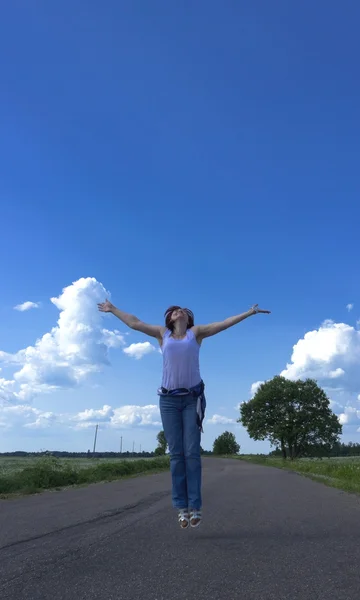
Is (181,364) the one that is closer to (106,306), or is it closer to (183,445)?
(183,445)

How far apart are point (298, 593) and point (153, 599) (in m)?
0.93

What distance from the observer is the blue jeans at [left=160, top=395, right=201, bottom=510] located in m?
4.96

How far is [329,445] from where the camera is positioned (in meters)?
67.1

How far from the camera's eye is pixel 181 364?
16.3ft

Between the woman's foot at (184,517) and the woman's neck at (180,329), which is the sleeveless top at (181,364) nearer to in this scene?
the woman's neck at (180,329)

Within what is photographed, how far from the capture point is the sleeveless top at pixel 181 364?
195 inches

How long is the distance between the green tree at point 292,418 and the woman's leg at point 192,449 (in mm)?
63389

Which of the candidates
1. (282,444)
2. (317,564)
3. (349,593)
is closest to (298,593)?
(349,593)

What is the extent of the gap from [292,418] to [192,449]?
65.0 meters

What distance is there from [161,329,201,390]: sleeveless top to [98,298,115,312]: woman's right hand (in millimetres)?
921

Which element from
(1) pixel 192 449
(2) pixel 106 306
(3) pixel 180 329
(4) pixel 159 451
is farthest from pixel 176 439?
(4) pixel 159 451

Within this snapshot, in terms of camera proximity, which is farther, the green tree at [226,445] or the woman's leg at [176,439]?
the green tree at [226,445]

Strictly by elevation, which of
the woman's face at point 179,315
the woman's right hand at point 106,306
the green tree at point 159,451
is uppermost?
the green tree at point 159,451

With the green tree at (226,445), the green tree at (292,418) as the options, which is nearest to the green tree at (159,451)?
the green tree at (226,445)
